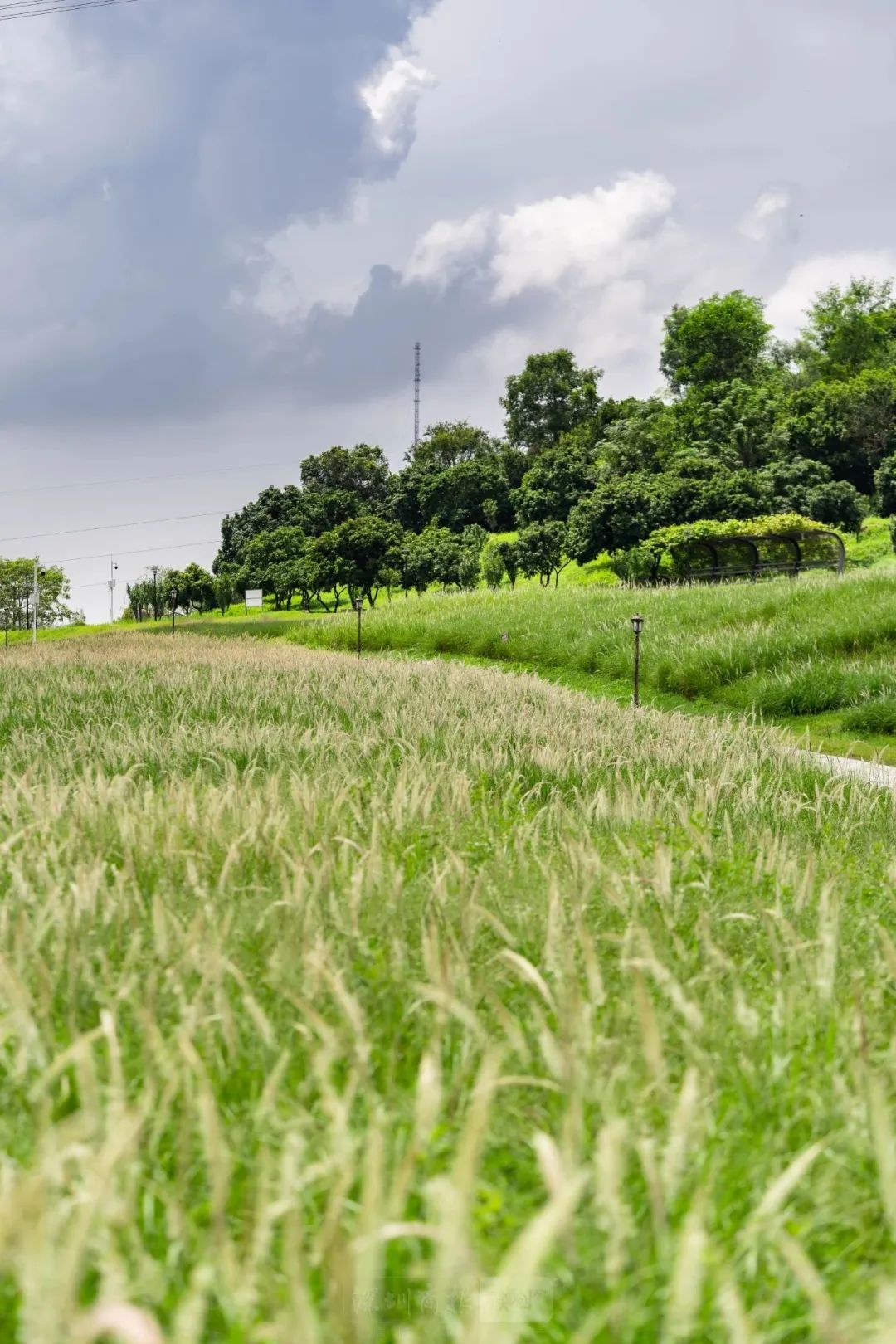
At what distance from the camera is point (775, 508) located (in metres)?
53.3

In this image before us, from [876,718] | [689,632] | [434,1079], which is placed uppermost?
[689,632]

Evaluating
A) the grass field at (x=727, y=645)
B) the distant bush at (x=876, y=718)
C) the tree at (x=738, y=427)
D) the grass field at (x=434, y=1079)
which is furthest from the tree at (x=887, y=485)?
the grass field at (x=434, y=1079)

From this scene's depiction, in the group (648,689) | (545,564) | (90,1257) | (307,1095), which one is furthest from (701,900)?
(545,564)

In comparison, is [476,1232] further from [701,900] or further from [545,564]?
[545,564]

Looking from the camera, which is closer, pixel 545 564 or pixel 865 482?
pixel 545 564

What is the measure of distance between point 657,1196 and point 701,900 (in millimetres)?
1653

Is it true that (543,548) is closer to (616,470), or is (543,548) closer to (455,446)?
(616,470)

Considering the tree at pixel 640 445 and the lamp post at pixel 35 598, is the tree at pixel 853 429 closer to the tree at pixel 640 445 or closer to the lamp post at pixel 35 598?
the tree at pixel 640 445

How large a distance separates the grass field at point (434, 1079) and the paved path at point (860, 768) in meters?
2.29

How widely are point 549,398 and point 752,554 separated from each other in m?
52.0

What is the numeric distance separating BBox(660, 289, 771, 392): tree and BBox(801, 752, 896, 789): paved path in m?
69.6

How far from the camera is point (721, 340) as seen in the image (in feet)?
247

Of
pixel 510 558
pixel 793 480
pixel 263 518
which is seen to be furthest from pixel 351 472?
pixel 793 480

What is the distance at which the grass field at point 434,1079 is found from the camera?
97 cm
